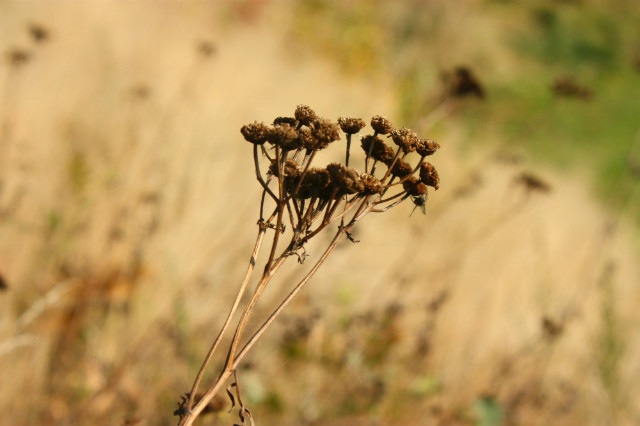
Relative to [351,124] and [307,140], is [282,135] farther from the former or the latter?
[351,124]

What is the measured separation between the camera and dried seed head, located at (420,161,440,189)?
5.73 feet

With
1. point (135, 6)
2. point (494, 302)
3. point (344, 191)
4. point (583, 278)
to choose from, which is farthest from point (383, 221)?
point (344, 191)

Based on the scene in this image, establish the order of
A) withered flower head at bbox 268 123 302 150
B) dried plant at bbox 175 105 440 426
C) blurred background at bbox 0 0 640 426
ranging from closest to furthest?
1. dried plant at bbox 175 105 440 426
2. withered flower head at bbox 268 123 302 150
3. blurred background at bbox 0 0 640 426

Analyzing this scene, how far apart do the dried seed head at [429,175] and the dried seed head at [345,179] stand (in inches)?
11.0

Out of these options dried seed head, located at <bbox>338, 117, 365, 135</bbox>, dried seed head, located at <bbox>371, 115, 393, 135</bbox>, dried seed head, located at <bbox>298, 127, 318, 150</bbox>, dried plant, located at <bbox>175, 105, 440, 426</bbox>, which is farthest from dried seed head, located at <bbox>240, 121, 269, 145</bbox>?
dried seed head, located at <bbox>371, 115, 393, 135</bbox>

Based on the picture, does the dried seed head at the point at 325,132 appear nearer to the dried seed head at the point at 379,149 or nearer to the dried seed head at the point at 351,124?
the dried seed head at the point at 351,124

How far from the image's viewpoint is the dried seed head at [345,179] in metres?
1.51

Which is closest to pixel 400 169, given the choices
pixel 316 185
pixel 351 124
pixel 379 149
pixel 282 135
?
pixel 379 149

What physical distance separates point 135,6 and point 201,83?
193cm

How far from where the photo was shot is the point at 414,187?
1.76 m

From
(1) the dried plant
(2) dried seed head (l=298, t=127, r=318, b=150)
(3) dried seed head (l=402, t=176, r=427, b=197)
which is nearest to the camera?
(1) the dried plant

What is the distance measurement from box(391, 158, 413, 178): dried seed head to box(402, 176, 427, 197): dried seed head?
47mm

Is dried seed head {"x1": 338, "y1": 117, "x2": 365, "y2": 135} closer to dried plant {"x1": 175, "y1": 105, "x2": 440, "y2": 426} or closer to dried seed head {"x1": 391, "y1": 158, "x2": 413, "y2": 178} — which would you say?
dried plant {"x1": 175, "y1": 105, "x2": 440, "y2": 426}

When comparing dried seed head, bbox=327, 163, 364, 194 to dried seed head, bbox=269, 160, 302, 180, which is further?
dried seed head, bbox=269, 160, 302, 180
